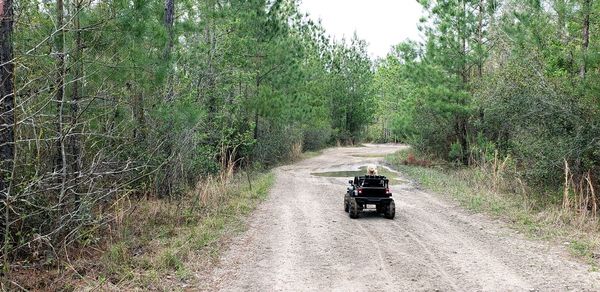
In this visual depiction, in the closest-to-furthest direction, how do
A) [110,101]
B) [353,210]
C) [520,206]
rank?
[110,101], [353,210], [520,206]

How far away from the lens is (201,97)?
14.5 m

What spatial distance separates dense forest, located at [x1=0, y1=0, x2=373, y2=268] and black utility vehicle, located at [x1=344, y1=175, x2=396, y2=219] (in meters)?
3.95

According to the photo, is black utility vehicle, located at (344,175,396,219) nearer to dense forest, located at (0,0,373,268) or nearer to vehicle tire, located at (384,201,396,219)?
vehicle tire, located at (384,201,396,219)

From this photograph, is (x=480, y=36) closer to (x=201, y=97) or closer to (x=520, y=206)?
(x=520, y=206)

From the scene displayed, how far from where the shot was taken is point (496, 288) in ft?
20.2

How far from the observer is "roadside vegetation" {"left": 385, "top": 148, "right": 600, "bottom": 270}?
28.7 ft

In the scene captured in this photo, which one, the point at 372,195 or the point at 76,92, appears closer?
the point at 76,92

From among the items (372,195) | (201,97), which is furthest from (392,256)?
(201,97)

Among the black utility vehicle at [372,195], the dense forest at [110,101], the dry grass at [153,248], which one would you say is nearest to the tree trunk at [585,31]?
the black utility vehicle at [372,195]

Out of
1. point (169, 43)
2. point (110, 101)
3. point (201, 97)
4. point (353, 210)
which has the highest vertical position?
point (169, 43)

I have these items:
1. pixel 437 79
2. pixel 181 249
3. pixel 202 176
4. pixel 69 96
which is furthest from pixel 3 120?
pixel 437 79

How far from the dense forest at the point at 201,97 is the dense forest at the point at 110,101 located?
38 mm

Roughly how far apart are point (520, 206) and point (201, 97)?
9368 millimetres

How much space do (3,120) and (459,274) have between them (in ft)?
→ 21.7
